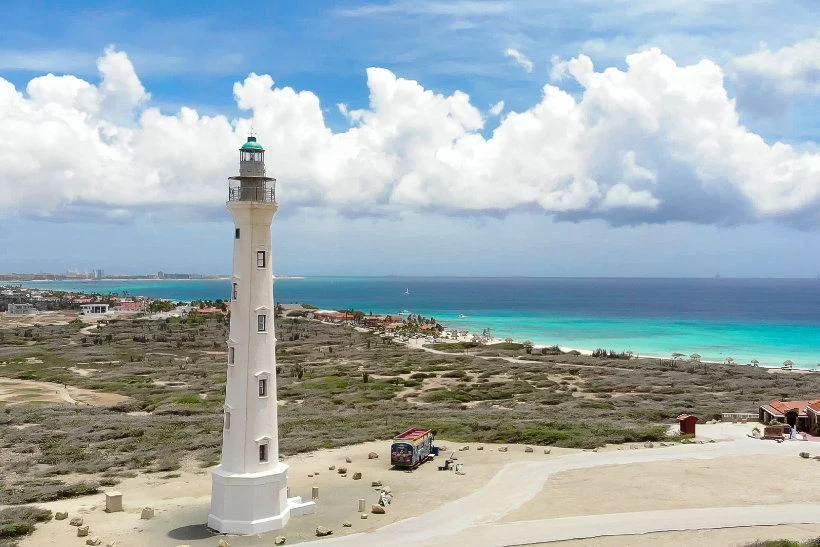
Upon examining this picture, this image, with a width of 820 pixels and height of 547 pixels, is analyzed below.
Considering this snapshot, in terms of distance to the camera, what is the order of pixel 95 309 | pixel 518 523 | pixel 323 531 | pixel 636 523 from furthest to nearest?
1. pixel 95 309
2. pixel 518 523
3. pixel 636 523
4. pixel 323 531

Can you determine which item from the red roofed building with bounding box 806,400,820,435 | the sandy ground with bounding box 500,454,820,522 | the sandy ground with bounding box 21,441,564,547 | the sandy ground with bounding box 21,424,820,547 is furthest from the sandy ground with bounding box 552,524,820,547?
the red roofed building with bounding box 806,400,820,435

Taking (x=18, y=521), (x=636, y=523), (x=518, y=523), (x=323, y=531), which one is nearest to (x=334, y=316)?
(x=18, y=521)

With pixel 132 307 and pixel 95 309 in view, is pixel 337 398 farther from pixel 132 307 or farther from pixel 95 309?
pixel 132 307

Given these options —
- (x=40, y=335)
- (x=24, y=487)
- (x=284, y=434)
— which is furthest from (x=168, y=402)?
(x=40, y=335)

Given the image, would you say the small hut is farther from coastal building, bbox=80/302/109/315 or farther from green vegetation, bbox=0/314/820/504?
coastal building, bbox=80/302/109/315

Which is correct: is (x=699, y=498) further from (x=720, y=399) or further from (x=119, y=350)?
(x=119, y=350)

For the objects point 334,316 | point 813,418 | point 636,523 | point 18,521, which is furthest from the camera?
point 334,316
